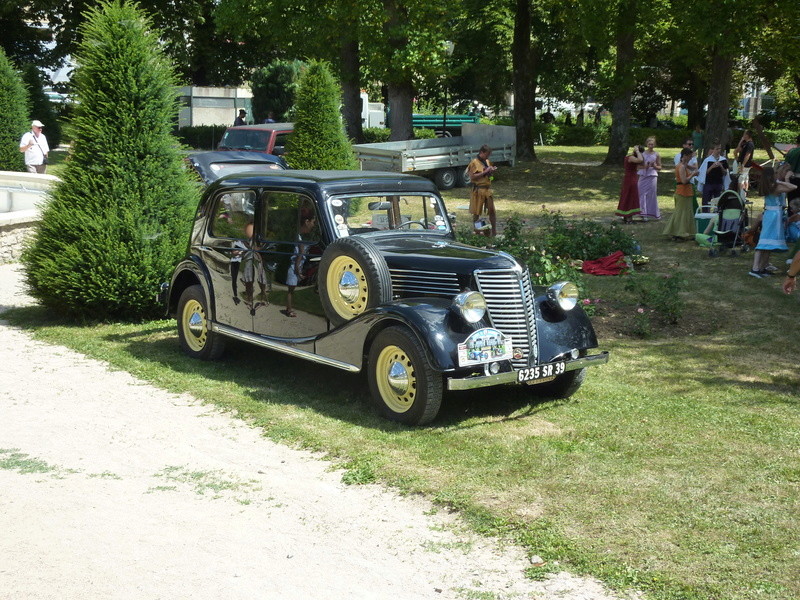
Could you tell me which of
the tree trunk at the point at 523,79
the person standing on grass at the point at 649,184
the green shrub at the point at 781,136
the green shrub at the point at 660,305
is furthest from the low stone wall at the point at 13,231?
the green shrub at the point at 781,136

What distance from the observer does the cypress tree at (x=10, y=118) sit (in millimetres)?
26703

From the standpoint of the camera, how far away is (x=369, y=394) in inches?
315

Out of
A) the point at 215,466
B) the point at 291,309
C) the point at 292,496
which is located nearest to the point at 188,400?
the point at 291,309

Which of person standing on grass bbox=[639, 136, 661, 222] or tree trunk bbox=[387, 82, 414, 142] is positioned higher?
tree trunk bbox=[387, 82, 414, 142]

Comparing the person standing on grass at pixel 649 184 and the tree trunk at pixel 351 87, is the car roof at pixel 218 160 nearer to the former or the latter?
the person standing on grass at pixel 649 184

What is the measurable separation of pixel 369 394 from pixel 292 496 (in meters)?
2.31

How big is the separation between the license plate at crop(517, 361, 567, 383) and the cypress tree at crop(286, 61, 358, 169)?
1181 centimetres

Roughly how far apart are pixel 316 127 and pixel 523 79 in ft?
44.5

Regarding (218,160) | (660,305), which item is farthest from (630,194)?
(660,305)

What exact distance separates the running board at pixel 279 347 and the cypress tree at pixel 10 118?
20.5m

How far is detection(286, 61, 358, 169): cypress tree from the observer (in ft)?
60.3

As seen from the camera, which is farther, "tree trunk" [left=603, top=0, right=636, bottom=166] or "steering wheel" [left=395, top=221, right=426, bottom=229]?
A: "tree trunk" [left=603, top=0, right=636, bottom=166]

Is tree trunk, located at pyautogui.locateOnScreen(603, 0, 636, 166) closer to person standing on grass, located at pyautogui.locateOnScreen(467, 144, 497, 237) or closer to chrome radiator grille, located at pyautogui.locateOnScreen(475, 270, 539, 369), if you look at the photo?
person standing on grass, located at pyautogui.locateOnScreen(467, 144, 497, 237)

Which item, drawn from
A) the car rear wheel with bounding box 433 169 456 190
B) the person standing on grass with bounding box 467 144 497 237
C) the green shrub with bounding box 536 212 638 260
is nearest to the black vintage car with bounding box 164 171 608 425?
the green shrub with bounding box 536 212 638 260
